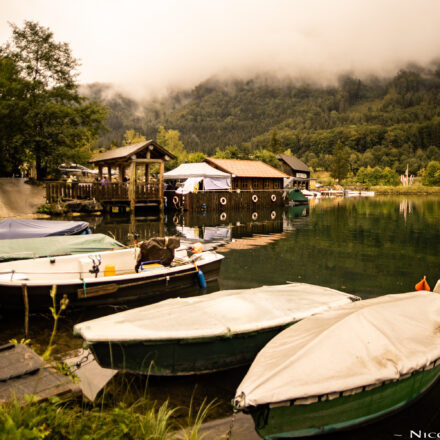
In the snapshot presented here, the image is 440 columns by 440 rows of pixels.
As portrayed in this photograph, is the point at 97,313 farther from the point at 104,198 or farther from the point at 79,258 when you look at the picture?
the point at 104,198

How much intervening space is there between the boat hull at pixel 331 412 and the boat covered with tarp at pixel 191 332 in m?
1.69

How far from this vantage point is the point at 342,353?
17.0ft

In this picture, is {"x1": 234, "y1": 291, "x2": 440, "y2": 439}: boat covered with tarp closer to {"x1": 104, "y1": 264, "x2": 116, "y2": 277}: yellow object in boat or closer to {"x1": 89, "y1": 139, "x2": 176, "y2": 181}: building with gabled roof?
{"x1": 104, "y1": 264, "x2": 116, "y2": 277}: yellow object in boat

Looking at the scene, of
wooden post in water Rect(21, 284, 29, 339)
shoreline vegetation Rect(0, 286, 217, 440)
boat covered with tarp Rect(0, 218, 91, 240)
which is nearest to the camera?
shoreline vegetation Rect(0, 286, 217, 440)

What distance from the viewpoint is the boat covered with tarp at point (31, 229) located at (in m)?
12.6

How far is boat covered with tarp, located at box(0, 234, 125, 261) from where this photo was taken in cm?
1062

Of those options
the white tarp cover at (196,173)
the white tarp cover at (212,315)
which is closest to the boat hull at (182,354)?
the white tarp cover at (212,315)

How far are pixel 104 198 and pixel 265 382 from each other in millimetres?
32852

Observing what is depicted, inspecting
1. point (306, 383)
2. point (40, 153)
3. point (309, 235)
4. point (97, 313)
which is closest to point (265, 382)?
point (306, 383)

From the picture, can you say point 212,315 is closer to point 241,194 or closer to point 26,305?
point 26,305

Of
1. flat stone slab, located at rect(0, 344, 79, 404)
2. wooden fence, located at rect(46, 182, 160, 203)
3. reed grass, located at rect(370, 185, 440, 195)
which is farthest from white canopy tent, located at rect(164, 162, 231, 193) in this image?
reed grass, located at rect(370, 185, 440, 195)

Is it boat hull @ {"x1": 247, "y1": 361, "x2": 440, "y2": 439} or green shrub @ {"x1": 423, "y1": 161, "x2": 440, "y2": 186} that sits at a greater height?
green shrub @ {"x1": 423, "y1": 161, "x2": 440, "y2": 186}

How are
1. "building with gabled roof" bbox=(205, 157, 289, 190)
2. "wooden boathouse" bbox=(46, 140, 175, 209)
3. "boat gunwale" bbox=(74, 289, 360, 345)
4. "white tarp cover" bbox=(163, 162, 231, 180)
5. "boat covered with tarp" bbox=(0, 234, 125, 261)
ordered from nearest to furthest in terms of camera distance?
"boat gunwale" bbox=(74, 289, 360, 345), "boat covered with tarp" bbox=(0, 234, 125, 261), "wooden boathouse" bbox=(46, 140, 175, 209), "white tarp cover" bbox=(163, 162, 231, 180), "building with gabled roof" bbox=(205, 157, 289, 190)

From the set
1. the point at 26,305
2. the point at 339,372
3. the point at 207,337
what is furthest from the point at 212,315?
the point at 26,305
